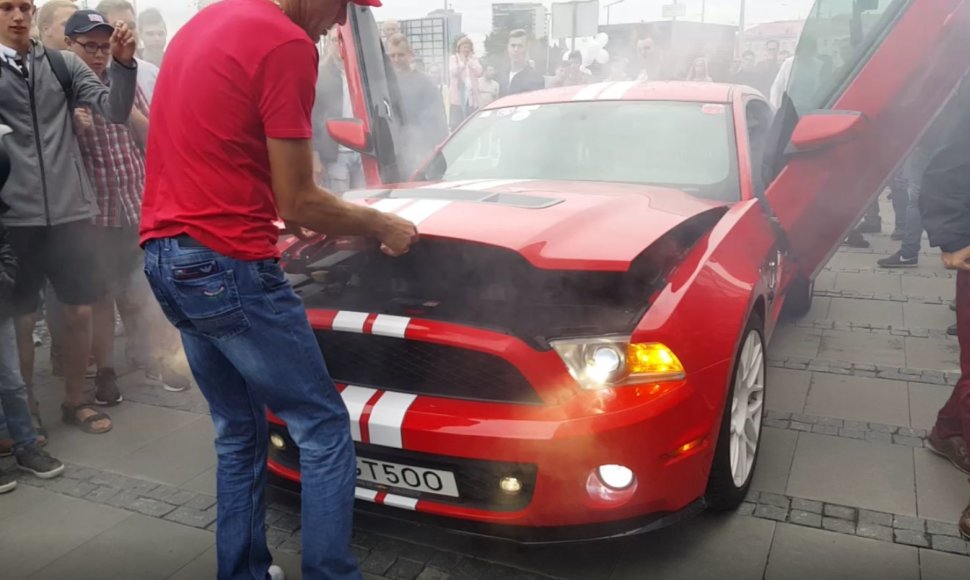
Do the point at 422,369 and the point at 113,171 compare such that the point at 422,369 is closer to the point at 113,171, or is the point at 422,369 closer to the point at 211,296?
the point at 211,296

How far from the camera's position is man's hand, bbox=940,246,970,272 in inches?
102

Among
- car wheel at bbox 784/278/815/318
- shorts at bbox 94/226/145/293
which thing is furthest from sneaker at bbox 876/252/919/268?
shorts at bbox 94/226/145/293

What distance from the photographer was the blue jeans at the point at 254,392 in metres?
1.82

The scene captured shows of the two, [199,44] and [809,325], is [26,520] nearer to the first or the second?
[199,44]

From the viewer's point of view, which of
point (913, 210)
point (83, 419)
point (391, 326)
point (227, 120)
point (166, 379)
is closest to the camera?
point (227, 120)

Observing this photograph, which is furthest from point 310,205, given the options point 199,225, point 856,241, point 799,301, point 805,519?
point 856,241

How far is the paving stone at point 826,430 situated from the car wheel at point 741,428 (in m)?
0.56

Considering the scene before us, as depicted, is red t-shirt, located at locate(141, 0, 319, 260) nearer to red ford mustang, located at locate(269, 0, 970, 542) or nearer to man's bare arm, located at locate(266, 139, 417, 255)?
man's bare arm, located at locate(266, 139, 417, 255)

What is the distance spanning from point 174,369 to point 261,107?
9.08 feet

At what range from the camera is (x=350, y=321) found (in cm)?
227

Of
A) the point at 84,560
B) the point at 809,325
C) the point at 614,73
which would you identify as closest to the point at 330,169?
the point at 614,73

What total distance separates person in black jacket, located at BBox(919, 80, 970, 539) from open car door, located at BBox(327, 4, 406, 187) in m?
2.58

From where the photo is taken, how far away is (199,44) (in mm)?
1740

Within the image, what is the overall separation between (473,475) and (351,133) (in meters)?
2.28
